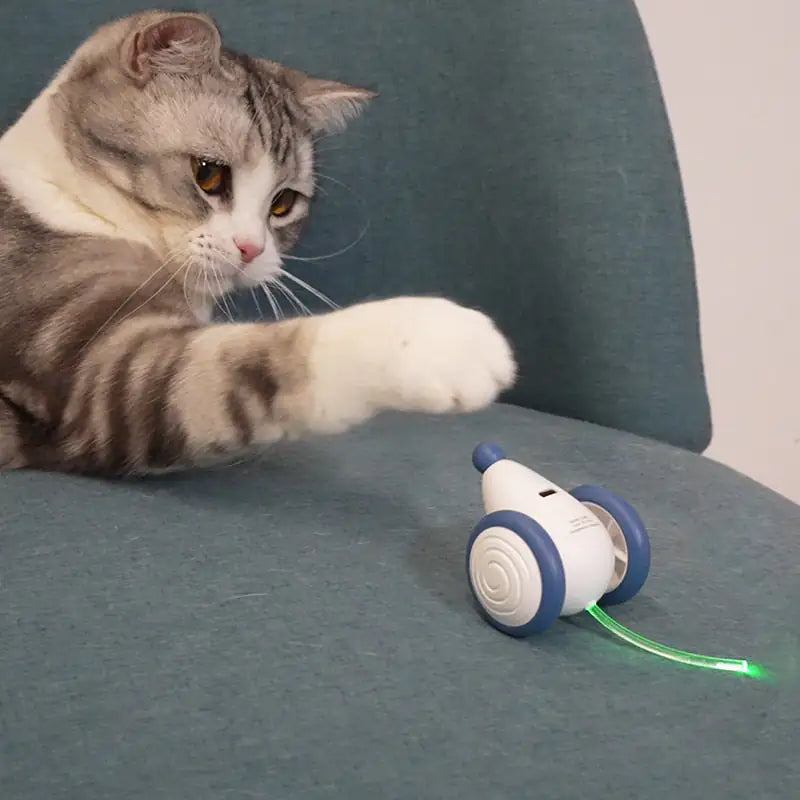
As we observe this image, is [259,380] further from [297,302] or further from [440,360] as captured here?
[297,302]

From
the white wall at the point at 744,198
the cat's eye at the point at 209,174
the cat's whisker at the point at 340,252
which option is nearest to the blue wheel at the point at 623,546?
the cat's eye at the point at 209,174

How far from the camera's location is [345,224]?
1186mm

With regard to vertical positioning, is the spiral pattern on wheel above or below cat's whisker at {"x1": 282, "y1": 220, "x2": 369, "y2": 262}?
below

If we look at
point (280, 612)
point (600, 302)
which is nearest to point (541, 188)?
point (600, 302)

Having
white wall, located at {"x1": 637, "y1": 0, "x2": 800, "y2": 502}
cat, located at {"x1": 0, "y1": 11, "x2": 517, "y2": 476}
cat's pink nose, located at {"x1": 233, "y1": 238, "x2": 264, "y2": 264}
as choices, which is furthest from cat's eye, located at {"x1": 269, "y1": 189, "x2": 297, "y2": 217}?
white wall, located at {"x1": 637, "y1": 0, "x2": 800, "y2": 502}

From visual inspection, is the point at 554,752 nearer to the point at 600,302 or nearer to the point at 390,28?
the point at 600,302

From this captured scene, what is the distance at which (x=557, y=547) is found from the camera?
0.57 m

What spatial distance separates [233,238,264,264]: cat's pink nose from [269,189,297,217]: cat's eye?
117 millimetres

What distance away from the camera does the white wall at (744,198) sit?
4.61 feet

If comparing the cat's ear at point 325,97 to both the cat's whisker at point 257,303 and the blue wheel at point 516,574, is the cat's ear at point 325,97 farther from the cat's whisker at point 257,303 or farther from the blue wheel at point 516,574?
the blue wheel at point 516,574

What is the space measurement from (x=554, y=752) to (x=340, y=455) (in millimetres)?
444

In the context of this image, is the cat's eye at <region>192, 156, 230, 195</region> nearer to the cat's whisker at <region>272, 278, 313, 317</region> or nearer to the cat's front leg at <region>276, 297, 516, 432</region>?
the cat's whisker at <region>272, 278, 313, 317</region>

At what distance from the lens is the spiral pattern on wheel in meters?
0.56

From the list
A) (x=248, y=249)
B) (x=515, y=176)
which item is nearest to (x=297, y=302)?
(x=248, y=249)
